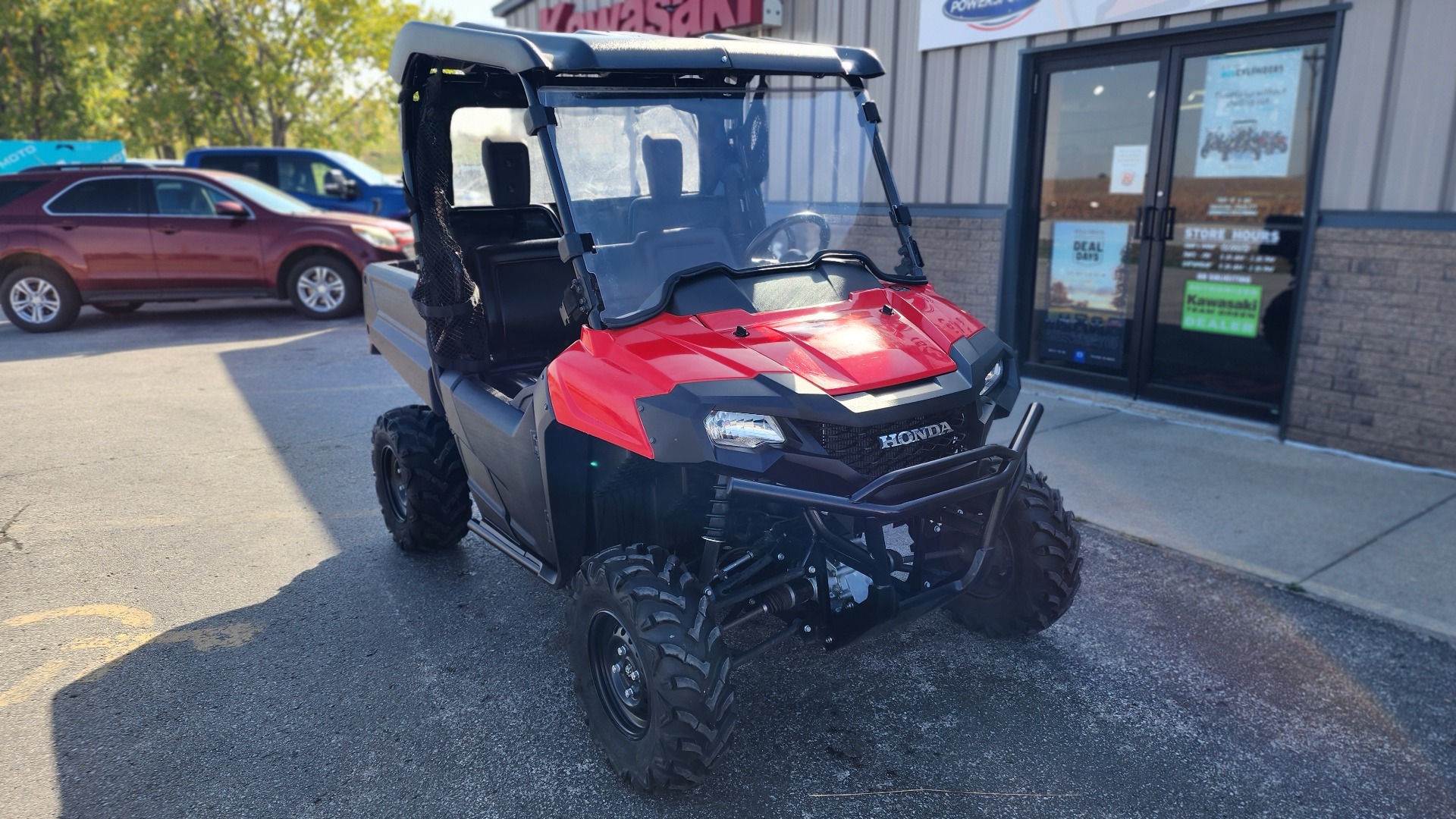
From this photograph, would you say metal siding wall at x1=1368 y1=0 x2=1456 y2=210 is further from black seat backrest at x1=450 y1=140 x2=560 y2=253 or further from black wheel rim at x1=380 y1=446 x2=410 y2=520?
black wheel rim at x1=380 y1=446 x2=410 y2=520

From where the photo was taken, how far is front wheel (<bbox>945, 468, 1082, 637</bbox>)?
3.62 meters

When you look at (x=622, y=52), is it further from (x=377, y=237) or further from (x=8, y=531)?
(x=377, y=237)

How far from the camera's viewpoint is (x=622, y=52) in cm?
327

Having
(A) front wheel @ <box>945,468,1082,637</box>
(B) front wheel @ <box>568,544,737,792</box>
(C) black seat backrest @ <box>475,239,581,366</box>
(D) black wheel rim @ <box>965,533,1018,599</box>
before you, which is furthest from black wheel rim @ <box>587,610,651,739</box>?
(C) black seat backrest @ <box>475,239,581,366</box>

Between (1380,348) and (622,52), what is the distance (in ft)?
17.4

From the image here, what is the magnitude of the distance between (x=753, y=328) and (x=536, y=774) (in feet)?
5.23

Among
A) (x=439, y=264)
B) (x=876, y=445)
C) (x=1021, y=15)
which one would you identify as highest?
(x=1021, y=15)

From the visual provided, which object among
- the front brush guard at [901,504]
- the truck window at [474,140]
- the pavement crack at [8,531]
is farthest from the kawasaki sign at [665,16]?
the front brush guard at [901,504]

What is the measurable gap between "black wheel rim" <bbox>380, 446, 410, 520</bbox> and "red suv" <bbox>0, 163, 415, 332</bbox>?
6797 millimetres

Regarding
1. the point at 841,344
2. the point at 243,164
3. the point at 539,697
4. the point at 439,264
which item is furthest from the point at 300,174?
the point at 841,344

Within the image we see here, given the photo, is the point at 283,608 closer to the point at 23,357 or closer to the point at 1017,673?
the point at 1017,673

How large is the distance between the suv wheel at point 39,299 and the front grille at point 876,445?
11.6 meters

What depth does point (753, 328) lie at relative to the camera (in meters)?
3.19

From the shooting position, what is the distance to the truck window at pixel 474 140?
4539 millimetres
